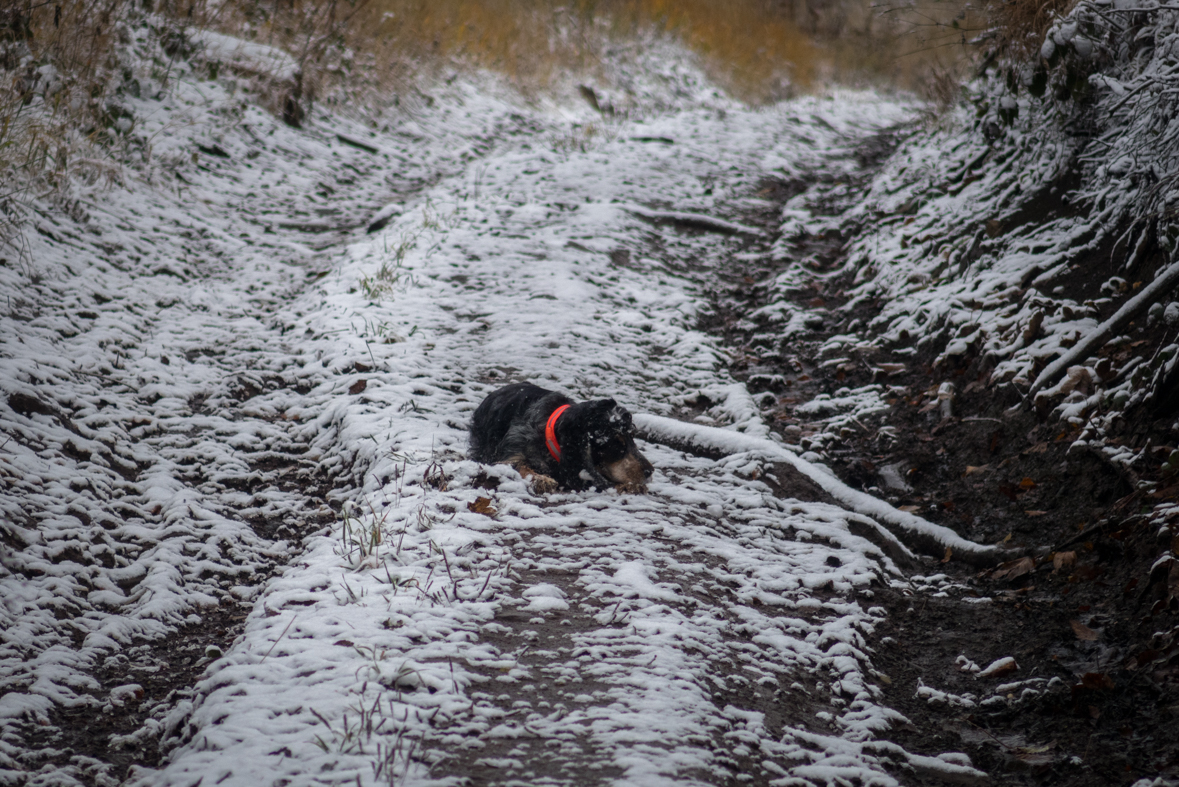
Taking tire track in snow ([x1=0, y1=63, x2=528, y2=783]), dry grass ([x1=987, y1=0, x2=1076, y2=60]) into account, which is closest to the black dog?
tire track in snow ([x1=0, y1=63, x2=528, y2=783])

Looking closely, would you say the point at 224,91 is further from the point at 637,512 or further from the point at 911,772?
the point at 911,772

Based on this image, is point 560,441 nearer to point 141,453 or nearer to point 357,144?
point 141,453

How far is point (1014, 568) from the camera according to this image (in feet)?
12.7

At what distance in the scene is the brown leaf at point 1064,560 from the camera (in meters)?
3.65

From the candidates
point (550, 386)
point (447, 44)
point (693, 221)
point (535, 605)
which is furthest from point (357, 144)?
point (535, 605)

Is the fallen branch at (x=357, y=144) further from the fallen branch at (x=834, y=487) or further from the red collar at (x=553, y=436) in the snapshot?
the red collar at (x=553, y=436)

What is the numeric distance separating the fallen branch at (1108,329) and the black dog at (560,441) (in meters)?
2.75

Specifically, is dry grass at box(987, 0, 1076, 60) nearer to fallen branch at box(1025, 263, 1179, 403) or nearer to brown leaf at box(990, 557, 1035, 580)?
fallen branch at box(1025, 263, 1179, 403)

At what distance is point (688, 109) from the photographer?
667 inches

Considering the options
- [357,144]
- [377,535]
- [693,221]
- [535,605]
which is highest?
[357,144]

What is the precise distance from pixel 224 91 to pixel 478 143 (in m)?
4.59

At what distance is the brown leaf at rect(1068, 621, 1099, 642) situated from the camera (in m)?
3.21

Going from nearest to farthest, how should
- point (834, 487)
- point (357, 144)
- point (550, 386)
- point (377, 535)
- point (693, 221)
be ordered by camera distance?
point (377, 535) < point (834, 487) < point (550, 386) < point (693, 221) < point (357, 144)

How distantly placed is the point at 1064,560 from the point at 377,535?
3667 mm
